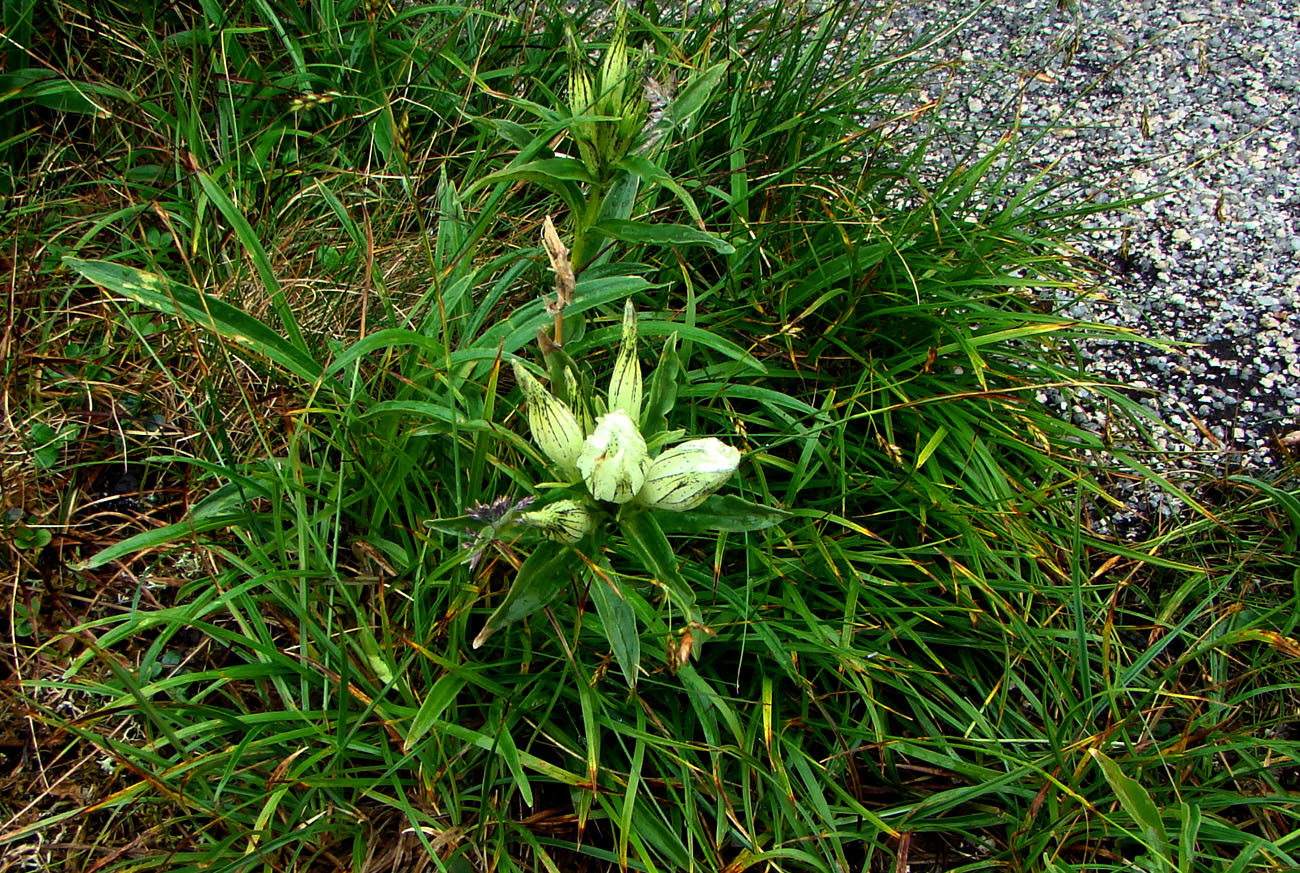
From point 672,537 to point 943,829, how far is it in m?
0.68

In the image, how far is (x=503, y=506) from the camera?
1361 mm

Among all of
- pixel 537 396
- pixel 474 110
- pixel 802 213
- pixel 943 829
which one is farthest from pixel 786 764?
pixel 474 110

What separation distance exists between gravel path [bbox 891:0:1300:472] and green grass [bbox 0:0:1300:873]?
0.59ft

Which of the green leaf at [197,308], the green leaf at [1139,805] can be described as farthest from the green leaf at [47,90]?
the green leaf at [1139,805]

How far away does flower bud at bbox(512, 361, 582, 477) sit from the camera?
1278mm

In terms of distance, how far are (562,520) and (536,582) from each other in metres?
0.16

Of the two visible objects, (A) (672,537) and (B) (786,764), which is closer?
(B) (786,764)

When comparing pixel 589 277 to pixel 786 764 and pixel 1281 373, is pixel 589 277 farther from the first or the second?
pixel 1281 373

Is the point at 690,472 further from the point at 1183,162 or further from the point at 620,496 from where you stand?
the point at 1183,162

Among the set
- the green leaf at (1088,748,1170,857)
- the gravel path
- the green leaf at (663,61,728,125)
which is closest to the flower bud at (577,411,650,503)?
the green leaf at (663,61,728,125)

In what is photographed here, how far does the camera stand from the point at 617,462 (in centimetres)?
123

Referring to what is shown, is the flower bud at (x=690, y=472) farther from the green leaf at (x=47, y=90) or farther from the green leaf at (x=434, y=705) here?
the green leaf at (x=47, y=90)

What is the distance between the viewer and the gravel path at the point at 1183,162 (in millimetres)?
2264

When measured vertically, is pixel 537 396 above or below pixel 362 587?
above
